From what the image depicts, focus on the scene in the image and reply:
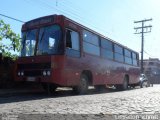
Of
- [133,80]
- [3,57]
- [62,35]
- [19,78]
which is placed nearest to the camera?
[62,35]

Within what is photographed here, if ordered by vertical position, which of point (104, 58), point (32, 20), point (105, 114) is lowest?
point (105, 114)

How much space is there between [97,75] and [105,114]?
916cm

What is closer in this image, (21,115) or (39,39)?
(21,115)

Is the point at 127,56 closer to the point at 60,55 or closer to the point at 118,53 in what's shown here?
the point at 118,53

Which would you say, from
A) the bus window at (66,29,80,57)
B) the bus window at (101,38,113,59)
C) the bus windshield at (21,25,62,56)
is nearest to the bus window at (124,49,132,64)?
the bus window at (101,38,113,59)

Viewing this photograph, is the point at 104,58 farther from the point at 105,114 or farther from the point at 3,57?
the point at 105,114

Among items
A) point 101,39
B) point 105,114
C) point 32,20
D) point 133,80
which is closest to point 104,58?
point 101,39

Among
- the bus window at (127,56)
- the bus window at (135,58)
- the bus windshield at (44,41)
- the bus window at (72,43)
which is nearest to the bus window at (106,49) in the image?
the bus window at (72,43)

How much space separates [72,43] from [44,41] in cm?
130

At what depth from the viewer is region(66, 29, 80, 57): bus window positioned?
13.8m

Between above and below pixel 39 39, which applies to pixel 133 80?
below

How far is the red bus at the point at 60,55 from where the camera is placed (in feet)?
43.7

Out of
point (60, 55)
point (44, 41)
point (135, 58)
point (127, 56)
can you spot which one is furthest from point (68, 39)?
point (135, 58)

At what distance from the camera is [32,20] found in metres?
15.0
